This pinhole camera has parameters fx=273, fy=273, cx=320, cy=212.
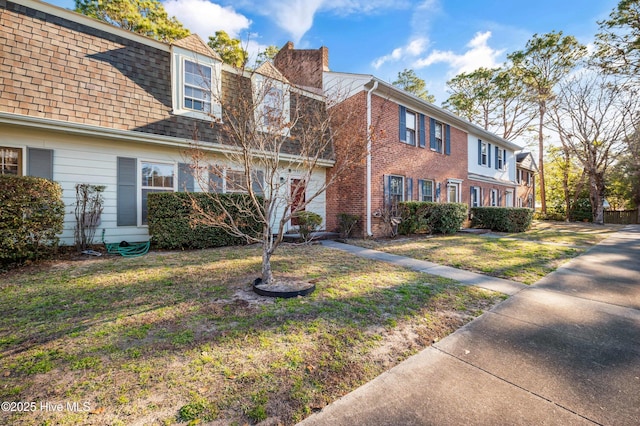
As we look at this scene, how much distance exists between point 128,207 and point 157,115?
2.50 metres

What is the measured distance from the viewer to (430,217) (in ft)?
35.1

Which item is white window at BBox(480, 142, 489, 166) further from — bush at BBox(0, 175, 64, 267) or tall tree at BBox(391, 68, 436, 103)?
bush at BBox(0, 175, 64, 267)

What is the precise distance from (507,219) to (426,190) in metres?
4.42

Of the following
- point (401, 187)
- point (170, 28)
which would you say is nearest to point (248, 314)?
point (401, 187)

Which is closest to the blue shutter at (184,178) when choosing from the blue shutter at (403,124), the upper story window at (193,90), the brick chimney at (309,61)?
the upper story window at (193,90)

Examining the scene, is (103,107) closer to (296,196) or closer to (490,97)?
(296,196)

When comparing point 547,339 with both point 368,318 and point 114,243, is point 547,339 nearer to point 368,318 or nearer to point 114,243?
point 368,318

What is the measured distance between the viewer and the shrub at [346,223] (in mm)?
9641

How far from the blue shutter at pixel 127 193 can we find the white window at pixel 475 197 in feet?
51.8

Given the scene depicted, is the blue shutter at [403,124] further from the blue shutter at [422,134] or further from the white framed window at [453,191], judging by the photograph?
the white framed window at [453,191]

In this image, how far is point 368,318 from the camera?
3121mm

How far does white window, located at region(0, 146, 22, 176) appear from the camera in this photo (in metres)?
5.77

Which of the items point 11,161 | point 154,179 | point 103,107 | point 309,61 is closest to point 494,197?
point 309,61

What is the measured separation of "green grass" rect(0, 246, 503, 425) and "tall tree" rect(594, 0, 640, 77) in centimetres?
2275
